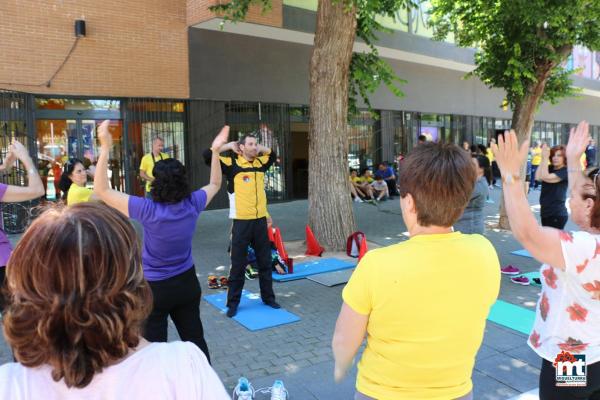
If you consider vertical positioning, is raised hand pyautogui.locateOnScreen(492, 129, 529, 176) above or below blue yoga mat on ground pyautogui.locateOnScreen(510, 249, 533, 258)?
above

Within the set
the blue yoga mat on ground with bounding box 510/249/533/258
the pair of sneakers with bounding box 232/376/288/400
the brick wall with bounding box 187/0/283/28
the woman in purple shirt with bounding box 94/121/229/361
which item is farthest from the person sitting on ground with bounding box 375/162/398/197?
the woman in purple shirt with bounding box 94/121/229/361

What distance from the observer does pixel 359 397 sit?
189cm

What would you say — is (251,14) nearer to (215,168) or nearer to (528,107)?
(528,107)

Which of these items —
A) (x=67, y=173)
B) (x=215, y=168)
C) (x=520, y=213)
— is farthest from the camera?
(x=67, y=173)

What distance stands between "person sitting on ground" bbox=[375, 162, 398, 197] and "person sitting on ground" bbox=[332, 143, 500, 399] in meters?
14.7

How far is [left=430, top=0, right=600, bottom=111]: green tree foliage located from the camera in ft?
28.6

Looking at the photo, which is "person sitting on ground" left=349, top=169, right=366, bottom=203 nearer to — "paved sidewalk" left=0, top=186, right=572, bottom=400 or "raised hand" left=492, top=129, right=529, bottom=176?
"paved sidewalk" left=0, top=186, right=572, bottom=400

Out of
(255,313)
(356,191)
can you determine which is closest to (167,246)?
(255,313)

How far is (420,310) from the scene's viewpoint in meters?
1.77

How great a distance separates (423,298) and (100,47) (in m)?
11.8

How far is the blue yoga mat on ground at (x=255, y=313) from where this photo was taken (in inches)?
206

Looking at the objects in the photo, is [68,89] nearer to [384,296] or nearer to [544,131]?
[384,296]

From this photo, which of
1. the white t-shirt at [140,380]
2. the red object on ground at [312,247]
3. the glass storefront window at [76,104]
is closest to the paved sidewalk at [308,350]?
the red object on ground at [312,247]

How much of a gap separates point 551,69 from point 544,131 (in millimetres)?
18121
